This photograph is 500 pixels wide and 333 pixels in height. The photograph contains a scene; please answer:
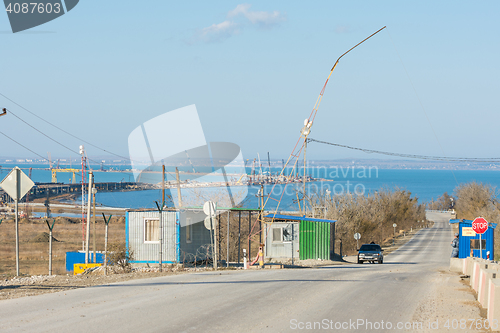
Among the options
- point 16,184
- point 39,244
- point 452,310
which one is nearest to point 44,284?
point 16,184

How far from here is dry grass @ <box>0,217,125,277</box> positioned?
3306cm

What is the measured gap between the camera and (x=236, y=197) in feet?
167

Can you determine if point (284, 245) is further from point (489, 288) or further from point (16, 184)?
point (489, 288)

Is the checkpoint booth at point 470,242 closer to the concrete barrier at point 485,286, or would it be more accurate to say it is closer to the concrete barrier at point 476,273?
the concrete barrier at point 476,273

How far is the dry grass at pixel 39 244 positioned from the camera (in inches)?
1302

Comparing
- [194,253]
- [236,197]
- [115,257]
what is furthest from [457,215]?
[115,257]

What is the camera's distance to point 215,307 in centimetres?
1021

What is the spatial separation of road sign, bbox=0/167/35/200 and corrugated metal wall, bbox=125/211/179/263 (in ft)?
35.4

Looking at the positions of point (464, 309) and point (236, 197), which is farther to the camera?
point (236, 197)

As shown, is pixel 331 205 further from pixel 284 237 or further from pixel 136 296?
pixel 136 296

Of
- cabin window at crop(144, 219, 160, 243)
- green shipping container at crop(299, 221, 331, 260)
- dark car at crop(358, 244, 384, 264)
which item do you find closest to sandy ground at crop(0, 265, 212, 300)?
cabin window at crop(144, 219, 160, 243)

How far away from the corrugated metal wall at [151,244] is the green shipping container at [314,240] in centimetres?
1112

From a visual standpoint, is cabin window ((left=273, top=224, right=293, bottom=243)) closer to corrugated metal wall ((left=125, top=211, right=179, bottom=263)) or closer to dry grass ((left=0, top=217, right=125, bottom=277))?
corrugated metal wall ((left=125, top=211, right=179, bottom=263))

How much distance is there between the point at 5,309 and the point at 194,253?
1567 cm
